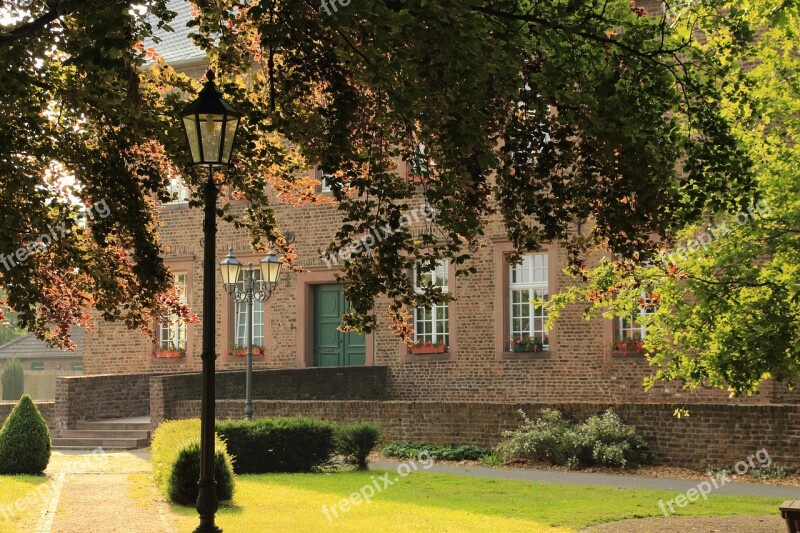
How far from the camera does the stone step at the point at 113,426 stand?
21.8 meters

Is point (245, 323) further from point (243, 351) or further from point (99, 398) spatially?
A: point (99, 398)

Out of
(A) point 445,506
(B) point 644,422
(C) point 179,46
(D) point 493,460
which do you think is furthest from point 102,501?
(C) point 179,46

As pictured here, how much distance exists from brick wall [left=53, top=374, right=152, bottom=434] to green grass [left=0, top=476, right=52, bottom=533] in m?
6.34

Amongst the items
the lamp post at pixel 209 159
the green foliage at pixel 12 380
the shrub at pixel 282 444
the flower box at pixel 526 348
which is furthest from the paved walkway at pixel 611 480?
the green foliage at pixel 12 380

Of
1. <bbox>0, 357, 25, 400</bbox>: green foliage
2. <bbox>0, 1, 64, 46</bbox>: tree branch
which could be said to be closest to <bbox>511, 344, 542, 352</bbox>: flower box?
<bbox>0, 1, 64, 46</bbox>: tree branch

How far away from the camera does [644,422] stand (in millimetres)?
16562

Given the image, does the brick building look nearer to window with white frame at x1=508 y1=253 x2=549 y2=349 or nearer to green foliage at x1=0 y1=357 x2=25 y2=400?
window with white frame at x1=508 y1=253 x2=549 y2=349

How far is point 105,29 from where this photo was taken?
703 cm

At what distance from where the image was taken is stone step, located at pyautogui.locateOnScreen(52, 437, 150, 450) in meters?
20.9

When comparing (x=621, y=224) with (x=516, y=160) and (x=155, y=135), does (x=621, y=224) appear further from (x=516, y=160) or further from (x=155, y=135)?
(x=155, y=135)

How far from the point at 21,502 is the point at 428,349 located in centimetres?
1178

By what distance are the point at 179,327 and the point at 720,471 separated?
16324mm

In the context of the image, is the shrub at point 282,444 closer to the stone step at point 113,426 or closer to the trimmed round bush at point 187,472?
the trimmed round bush at point 187,472

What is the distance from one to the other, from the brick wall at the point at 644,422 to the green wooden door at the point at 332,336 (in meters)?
6.18
